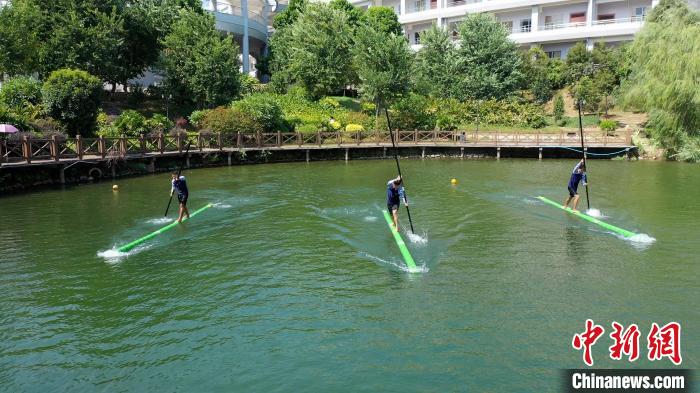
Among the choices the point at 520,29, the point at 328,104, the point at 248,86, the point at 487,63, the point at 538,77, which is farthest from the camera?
the point at 520,29

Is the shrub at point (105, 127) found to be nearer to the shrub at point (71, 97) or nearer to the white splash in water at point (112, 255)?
the shrub at point (71, 97)

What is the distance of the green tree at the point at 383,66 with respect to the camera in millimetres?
44469

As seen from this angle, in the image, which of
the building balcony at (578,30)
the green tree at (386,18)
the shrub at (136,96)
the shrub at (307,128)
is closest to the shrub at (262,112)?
the shrub at (307,128)

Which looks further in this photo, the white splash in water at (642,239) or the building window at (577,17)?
the building window at (577,17)

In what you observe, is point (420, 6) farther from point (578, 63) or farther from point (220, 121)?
point (220, 121)

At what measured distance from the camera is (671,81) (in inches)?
1335

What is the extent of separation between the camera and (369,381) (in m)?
8.05

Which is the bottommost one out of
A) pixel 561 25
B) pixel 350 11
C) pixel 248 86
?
pixel 248 86

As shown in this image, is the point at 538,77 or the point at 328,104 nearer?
the point at 328,104

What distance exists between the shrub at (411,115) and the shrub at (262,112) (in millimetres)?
10374

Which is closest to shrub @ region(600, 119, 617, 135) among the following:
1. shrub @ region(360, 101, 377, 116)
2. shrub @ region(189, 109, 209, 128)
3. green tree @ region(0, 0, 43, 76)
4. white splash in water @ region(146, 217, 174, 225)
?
shrub @ region(360, 101, 377, 116)

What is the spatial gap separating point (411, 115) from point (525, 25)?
24045 millimetres

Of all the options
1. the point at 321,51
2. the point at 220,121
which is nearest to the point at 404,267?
the point at 220,121

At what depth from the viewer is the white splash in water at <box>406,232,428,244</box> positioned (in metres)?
15.7
